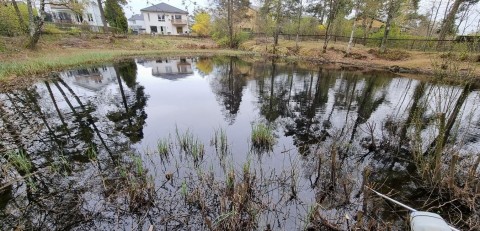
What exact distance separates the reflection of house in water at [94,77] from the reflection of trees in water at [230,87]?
246 inches

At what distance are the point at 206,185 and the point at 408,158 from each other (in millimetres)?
5085

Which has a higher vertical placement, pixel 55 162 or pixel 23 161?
pixel 23 161

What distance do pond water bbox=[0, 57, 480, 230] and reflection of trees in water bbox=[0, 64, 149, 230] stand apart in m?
0.03

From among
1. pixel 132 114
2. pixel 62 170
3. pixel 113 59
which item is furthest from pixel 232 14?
pixel 62 170

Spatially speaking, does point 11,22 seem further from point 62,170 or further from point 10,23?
point 62,170

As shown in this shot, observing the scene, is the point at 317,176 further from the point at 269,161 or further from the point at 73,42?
the point at 73,42

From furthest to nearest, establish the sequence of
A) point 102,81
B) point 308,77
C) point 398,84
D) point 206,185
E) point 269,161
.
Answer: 1. point 308,77
2. point 398,84
3. point 102,81
4. point 269,161
5. point 206,185

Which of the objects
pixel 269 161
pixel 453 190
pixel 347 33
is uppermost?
pixel 347 33

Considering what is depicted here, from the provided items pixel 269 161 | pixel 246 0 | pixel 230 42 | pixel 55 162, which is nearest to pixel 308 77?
pixel 269 161

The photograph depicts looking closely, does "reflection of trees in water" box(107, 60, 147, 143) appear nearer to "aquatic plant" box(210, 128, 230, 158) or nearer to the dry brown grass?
"aquatic plant" box(210, 128, 230, 158)

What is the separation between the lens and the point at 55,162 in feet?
16.0

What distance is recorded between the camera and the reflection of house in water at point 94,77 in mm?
12000

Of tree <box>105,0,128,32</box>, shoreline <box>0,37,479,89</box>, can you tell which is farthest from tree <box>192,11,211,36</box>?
tree <box>105,0,128,32</box>

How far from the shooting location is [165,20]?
49562mm
